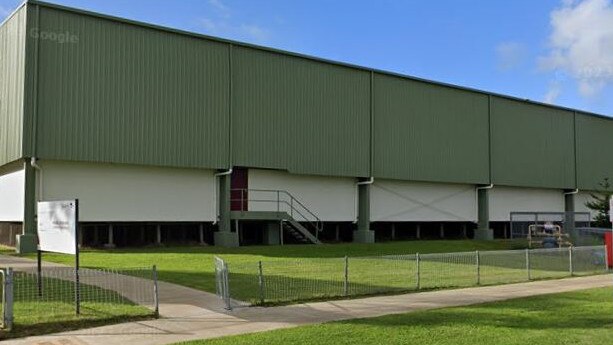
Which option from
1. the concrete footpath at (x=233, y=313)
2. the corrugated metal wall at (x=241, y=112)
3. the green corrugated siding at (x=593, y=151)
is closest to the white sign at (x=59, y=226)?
the concrete footpath at (x=233, y=313)

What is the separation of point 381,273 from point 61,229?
10076 millimetres

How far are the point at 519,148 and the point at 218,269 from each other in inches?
1520

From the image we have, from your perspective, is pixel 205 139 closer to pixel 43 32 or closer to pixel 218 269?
pixel 43 32

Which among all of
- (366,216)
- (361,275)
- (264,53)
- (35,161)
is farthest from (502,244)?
(35,161)

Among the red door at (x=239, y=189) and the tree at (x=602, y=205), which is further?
the tree at (x=602, y=205)

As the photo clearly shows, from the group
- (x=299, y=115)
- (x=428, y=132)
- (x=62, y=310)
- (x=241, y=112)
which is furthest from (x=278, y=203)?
(x=62, y=310)

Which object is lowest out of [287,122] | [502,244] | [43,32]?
[502,244]

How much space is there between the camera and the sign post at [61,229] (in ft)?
41.4

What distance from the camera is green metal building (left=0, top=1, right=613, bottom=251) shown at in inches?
1137

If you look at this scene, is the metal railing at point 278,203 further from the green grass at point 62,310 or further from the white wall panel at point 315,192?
the green grass at point 62,310

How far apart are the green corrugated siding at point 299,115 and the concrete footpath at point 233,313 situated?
18.3 m

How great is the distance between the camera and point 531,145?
164 ft

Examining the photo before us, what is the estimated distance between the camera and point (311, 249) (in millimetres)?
30547

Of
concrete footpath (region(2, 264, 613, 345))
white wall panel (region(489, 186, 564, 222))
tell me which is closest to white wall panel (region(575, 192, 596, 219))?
white wall panel (region(489, 186, 564, 222))
